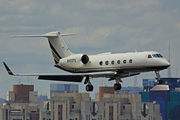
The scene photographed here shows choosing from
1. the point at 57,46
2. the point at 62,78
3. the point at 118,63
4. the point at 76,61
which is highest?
the point at 57,46

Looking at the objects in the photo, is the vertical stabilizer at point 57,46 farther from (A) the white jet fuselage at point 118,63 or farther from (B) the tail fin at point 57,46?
(A) the white jet fuselage at point 118,63

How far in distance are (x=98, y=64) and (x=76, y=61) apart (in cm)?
327

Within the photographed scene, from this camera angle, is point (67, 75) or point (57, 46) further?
point (57, 46)

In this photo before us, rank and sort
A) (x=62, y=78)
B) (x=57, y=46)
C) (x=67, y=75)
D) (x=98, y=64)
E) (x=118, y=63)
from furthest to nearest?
(x=57, y=46)
(x=62, y=78)
(x=67, y=75)
(x=98, y=64)
(x=118, y=63)

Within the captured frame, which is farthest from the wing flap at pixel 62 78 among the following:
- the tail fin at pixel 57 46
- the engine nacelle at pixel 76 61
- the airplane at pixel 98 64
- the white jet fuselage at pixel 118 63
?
the tail fin at pixel 57 46

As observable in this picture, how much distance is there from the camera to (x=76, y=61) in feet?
204

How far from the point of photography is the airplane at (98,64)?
5667 cm

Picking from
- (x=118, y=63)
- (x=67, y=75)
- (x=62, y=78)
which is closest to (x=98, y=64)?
(x=118, y=63)

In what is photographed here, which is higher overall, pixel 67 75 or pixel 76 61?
pixel 76 61

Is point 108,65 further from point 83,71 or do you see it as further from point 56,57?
point 56,57

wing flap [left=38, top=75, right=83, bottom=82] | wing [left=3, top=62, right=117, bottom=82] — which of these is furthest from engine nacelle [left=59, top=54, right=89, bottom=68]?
wing flap [left=38, top=75, right=83, bottom=82]

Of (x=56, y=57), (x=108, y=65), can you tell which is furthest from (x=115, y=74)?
(x=56, y=57)

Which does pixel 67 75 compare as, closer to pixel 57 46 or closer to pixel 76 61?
pixel 76 61

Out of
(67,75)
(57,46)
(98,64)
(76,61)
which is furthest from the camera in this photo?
(57,46)
